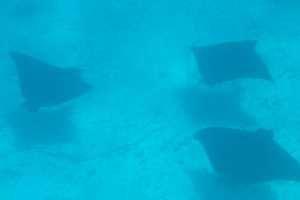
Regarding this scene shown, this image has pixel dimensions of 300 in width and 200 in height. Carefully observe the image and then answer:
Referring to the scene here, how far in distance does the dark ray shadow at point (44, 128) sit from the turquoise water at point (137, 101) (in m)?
0.02

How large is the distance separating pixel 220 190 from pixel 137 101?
189 centimetres

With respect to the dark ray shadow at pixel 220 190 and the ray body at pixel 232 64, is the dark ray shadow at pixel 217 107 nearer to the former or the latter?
the ray body at pixel 232 64

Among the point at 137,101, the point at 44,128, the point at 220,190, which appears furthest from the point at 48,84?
the point at 220,190

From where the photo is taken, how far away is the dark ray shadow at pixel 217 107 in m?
4.77

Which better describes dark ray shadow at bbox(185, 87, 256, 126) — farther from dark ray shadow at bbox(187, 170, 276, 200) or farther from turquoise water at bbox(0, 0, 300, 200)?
dark ray shadow at bbox(187, 170, 276, 200)

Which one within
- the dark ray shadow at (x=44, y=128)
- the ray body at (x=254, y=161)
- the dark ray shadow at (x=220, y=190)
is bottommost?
the dark ray shadow at (x=220, y=190)

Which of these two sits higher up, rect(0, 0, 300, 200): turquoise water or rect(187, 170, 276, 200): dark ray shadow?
rect(0, 0, 300, 200): turquoise water

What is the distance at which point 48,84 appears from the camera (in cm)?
528

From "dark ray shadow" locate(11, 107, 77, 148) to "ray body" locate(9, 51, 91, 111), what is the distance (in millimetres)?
178

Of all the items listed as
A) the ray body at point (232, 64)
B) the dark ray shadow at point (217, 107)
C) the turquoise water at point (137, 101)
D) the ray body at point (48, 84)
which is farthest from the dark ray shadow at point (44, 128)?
the ray body at point (232, 64)

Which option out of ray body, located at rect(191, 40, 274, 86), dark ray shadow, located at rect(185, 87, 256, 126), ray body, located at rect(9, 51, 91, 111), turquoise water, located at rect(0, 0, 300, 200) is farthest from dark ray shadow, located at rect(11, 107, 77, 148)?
ray body, located at rect(191, 40, 274, 86)

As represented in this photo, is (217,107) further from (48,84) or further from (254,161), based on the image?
(48,84)

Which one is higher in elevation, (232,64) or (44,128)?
(232,64)

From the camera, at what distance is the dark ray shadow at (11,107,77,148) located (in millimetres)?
5055
